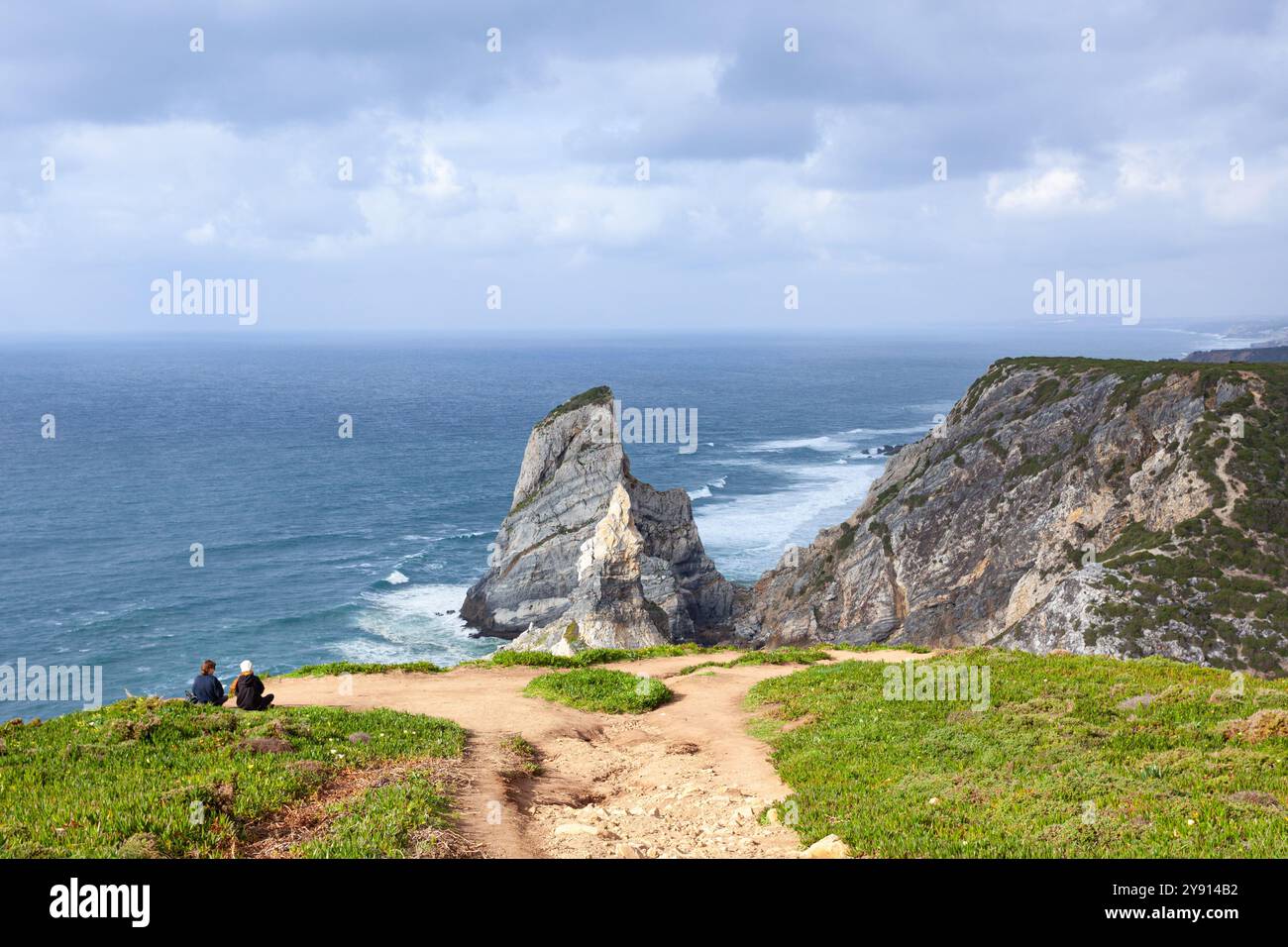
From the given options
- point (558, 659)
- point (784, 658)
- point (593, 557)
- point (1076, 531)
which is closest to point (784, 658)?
point (784, 658)

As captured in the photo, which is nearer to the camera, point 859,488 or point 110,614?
point 110,614

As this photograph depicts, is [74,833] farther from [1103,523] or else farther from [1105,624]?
[1103,523]

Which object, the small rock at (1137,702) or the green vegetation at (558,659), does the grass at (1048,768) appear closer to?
the small rock at (1137,702)

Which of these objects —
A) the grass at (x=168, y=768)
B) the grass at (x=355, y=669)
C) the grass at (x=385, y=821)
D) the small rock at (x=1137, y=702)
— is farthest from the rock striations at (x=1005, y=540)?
the grass at (x=385, y=821)

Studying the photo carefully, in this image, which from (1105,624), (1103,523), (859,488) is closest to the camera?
(1105,624)

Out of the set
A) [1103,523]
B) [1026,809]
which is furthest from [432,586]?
[1026,809]

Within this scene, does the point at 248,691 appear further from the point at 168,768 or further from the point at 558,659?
the point at 558,659
